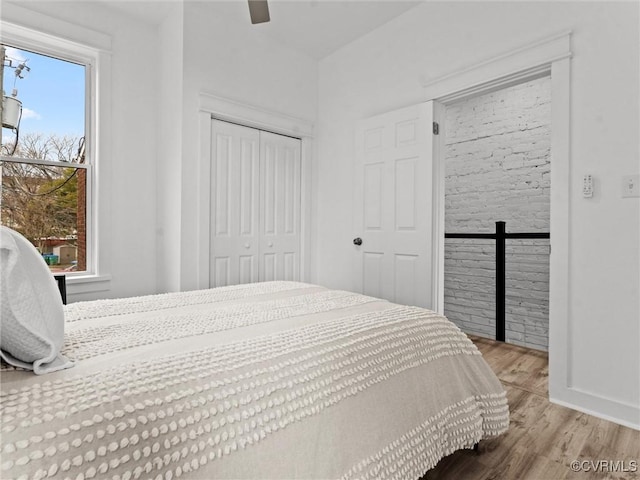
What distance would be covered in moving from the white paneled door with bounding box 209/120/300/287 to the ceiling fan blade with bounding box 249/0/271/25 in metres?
1.50

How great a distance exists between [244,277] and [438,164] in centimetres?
192

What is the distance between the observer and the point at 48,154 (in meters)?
2.78

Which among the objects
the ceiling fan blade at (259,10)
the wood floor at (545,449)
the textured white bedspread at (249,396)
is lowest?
the wood floor at (545,449)

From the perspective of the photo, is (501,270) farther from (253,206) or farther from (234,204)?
(234,204)

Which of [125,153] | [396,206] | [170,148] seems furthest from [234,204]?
[396,206]

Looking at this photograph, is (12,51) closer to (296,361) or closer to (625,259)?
(296,361)

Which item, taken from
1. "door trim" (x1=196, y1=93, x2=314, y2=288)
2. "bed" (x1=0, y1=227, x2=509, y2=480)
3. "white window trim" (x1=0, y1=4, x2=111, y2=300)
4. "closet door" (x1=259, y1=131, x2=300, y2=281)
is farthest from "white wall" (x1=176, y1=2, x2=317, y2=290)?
"bed" (x1=0, y1=227, x2=509, y2=480)

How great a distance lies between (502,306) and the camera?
3695 mm

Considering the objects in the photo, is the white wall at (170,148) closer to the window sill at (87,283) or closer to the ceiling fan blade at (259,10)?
the window sill at (87,283)

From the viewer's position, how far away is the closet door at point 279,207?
3496mm

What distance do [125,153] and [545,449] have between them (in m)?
3.41

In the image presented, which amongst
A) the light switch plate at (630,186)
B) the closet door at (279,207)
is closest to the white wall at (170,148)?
the closet door at (279,207)

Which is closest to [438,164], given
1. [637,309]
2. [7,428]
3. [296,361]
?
[637,309]

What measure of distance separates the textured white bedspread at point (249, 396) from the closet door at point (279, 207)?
1.87m
